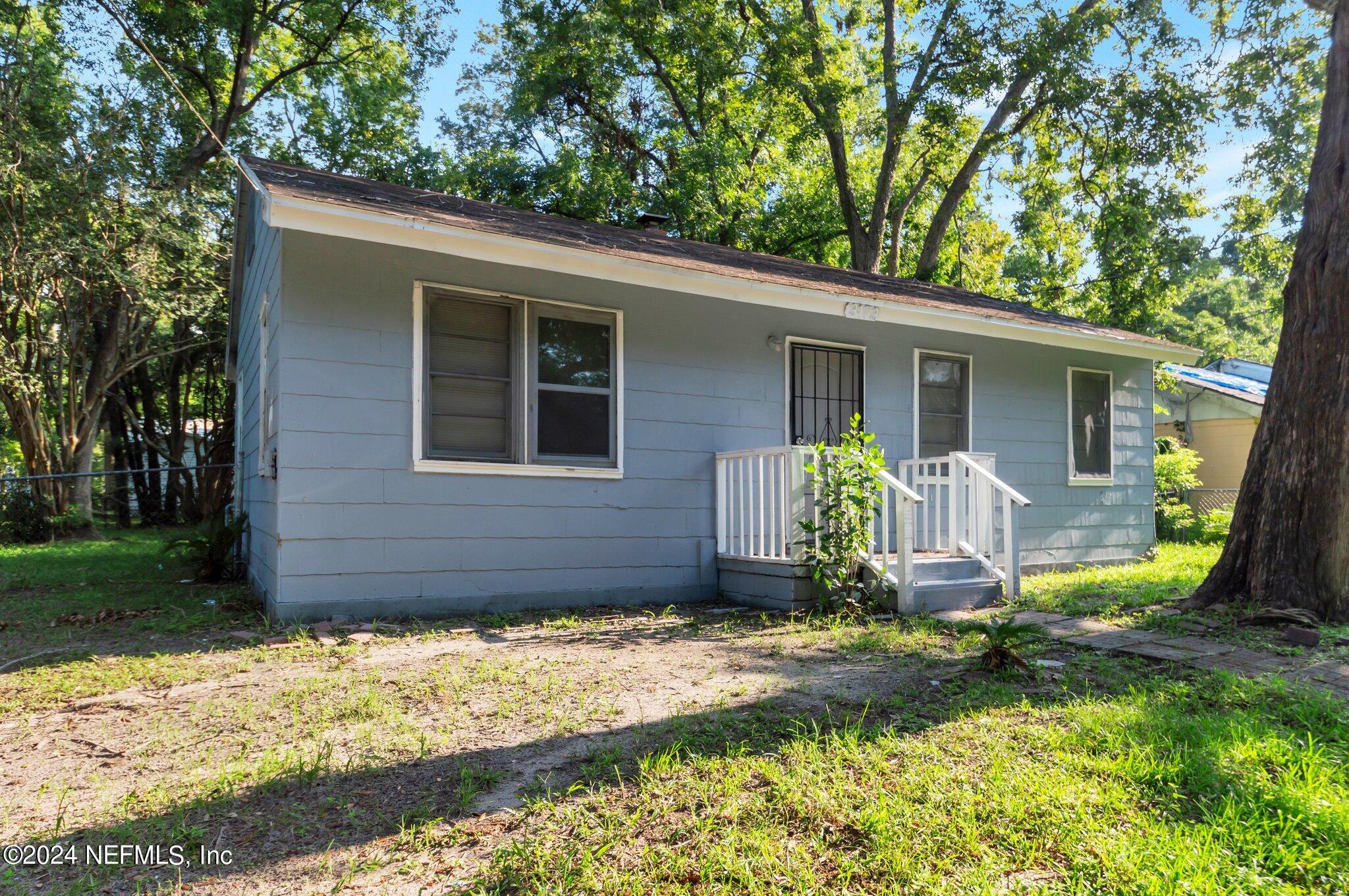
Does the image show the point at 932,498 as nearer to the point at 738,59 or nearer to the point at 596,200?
the point at 596,200

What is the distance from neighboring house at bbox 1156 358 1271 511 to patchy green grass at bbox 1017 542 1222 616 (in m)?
6.03

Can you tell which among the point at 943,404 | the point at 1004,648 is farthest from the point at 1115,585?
the point at 1004,648

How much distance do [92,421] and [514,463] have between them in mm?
13236

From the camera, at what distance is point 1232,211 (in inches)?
594

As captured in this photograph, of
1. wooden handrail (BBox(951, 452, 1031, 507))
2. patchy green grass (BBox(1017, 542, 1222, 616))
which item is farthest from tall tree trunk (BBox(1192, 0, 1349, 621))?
wooden handrail (BBox(951, 452, 1031, 507))

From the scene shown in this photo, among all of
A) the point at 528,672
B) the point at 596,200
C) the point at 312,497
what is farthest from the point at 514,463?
the point at 596,200

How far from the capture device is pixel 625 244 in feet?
25.0

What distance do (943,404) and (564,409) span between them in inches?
174

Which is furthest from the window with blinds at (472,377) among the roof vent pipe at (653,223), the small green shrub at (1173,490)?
the small green shrub at (1173,490)

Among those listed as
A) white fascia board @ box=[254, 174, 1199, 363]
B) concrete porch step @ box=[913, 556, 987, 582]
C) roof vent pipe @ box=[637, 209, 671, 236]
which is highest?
roof vent pipe @ box=[637, 209, 671, 236]

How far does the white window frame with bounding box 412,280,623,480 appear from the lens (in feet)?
A: 20.0

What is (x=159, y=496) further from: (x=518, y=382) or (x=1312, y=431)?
(x=1312, y=431)

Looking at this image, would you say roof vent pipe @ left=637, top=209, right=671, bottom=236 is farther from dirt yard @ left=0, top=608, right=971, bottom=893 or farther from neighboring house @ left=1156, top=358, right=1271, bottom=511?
neighboring house @ left=1156, top=358, right=1271, bottom=511

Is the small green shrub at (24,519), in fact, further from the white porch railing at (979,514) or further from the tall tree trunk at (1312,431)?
the tall tree trunk at (1312,431)
